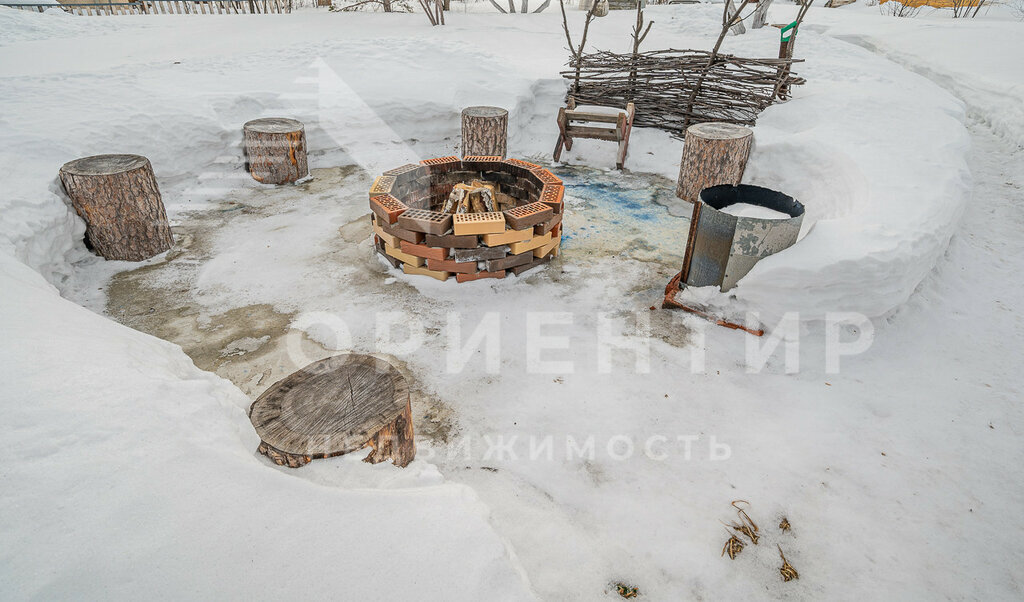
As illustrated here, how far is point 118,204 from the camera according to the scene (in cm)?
427

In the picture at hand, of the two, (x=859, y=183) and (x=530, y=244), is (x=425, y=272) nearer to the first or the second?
(x=530, y=244)

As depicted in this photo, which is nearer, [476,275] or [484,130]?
[476,275]

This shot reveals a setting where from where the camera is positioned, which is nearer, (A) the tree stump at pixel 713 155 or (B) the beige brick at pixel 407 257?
(B) the beige brick at pixel 407 257

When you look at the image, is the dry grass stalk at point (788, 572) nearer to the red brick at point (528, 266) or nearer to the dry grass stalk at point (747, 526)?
the dry grass stalk at point (747, 526)

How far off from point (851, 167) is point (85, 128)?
7884mm

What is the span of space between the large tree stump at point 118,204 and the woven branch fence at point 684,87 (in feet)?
18.8

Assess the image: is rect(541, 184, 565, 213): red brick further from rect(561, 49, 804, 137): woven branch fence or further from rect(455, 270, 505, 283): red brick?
rect(561, 49, 804, 137): woven branch fence

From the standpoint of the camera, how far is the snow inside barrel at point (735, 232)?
3.65 m

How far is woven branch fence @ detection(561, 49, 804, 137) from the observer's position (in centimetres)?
657

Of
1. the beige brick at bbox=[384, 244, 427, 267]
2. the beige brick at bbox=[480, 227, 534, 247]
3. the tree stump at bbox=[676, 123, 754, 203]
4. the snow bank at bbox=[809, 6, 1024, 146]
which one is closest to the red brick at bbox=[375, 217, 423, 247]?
the beige brick at bbox=[384, 244, 427, 267]

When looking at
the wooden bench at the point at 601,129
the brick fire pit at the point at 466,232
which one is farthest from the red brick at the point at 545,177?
the wooden bench at the point at 601,129

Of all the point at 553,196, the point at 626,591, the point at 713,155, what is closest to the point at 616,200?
the point at 713,155

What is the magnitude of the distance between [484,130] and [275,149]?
A: 257 centimetres

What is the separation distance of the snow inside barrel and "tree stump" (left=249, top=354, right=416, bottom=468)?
264cm
